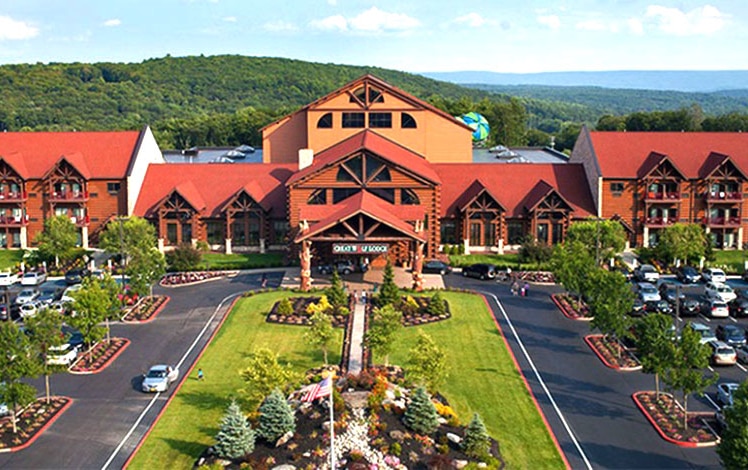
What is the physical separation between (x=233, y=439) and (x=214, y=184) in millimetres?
54510

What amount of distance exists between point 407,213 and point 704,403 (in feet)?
120

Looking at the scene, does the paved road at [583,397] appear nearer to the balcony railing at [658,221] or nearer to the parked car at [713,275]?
the parked car at [713,275]

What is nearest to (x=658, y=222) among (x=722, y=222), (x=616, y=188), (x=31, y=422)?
(x=616, y=188)

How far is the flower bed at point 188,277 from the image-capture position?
247 ft

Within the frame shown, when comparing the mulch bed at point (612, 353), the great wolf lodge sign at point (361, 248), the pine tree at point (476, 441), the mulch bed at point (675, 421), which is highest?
the great wolf lodge sign at point (361, 248)

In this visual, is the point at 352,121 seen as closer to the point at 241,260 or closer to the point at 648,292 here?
A: the point at 241,260

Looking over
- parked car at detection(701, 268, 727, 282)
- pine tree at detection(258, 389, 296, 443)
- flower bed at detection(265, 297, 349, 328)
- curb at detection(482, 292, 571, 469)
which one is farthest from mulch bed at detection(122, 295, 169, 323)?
parked car at detection(701, 268, 727, 282)

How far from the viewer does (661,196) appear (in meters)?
88.1

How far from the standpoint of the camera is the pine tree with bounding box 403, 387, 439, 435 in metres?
41.8

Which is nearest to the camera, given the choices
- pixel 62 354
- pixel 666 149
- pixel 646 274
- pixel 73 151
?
pixel 62 354

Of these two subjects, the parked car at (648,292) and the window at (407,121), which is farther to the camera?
the window at (407,121)

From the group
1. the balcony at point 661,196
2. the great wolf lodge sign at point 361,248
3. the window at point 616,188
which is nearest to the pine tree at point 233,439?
the great wolf lodge sign at point 361,248

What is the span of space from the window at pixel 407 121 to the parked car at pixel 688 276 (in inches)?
1301

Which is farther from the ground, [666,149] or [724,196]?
[666,149]
